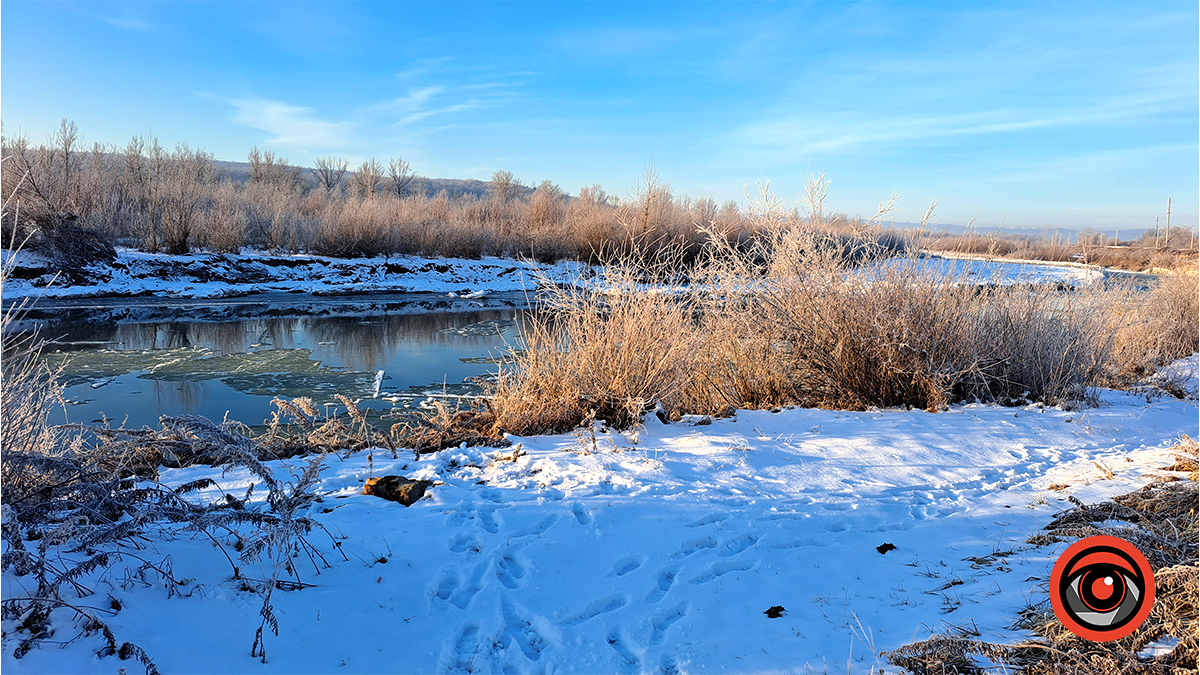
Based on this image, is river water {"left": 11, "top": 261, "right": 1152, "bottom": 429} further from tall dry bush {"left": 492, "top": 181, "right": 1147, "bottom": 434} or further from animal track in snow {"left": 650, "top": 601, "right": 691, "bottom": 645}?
animal track in snow {"left": 650, "top": 601, "right": 691, "bottom": 645}

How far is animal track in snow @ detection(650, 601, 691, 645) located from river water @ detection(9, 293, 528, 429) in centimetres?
352

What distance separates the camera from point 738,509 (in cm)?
390

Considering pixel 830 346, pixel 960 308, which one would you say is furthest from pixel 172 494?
pixel 960 308

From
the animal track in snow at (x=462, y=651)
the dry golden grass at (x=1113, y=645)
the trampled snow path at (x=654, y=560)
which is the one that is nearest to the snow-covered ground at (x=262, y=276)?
the trampled snow path at (x=654, y=560)

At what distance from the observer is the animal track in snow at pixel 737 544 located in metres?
3.38

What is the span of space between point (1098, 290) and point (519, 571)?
33.3 feet

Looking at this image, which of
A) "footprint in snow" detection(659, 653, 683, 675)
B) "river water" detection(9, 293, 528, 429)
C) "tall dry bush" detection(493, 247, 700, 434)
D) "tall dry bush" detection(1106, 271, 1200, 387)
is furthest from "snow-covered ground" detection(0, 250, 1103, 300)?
"footprint in snow" detection(659, 653, 683, 675)

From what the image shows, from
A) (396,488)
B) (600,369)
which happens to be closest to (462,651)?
(396,488)

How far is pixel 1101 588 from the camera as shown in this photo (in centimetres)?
174

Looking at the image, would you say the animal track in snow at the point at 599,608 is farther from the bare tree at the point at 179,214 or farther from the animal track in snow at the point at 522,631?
the bare tree at the point at 179,214

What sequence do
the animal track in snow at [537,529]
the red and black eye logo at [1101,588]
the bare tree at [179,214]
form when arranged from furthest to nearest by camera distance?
the bare tree at [179,214], the animal track in snow at [537,529], the red and black eye logo at [1101,588]

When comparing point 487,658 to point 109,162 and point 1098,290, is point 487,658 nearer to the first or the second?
point 1098,290

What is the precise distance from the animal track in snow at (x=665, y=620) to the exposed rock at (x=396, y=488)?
1.75 m

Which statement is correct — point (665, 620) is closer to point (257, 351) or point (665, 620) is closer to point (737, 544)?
point (737, 544)
